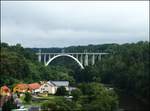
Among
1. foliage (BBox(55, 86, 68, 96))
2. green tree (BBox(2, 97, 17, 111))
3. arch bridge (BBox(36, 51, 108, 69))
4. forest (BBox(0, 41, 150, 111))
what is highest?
arch bridge (BBox(36, 51, 108, 69))

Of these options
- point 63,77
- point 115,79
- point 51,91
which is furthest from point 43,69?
point 51,91

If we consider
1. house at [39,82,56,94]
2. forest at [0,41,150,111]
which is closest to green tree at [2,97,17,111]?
forest at [0,41,150,111]

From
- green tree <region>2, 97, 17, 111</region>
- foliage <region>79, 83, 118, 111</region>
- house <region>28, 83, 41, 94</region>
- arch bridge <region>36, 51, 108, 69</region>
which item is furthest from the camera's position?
arch bridge <region>36, 51, 108, 69</region>

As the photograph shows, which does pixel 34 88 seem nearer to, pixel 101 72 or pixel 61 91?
pixel 61 91

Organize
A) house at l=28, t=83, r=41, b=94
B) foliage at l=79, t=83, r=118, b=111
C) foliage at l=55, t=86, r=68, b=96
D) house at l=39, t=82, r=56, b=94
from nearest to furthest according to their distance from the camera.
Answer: foliage at l=79, t=83, r=118, b=111 < foliage at l=55, t=86, r=68, b=96 < house at l=28, t=83, r=41, b=94 < house at l=39, t=82, r=56, b=94

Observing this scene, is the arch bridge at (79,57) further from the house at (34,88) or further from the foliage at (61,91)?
the foliage at (61,91)

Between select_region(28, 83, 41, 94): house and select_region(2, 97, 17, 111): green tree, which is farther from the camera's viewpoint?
select_region(28, 83, 41, 94): house

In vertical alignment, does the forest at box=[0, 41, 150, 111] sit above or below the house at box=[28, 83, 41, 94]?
above

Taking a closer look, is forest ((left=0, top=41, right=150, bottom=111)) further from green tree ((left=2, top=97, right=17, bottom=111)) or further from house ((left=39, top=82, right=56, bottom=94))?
green tree ((left=2, top=97, right=17, bottom=111))

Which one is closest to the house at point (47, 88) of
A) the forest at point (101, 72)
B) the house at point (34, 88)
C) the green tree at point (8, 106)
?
the house at point (34, 88)

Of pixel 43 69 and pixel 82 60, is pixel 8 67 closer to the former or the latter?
pixel 43 69

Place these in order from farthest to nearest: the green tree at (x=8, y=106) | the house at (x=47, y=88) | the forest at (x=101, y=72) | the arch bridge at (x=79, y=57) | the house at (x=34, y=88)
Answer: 1. the arch bridge at (x=79, y=57)
2. the house at (x=47, y=88)
3. the house at (x=34, y=88)
4. the forest at (x=101, y=72)
5. the green tree at (x=8, y=106)
